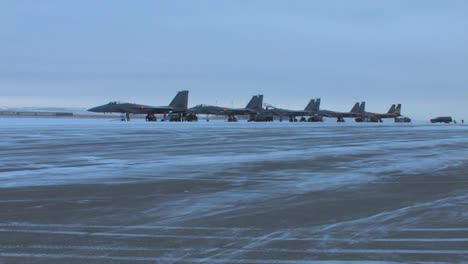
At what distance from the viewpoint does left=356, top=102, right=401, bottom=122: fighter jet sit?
404ft

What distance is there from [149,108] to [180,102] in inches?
267

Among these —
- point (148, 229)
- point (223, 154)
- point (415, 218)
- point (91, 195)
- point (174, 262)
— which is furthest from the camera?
point (223, 154)

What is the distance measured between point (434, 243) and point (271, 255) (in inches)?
76.0

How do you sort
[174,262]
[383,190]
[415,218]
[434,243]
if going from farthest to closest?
1. [383,190]
2. [415,218]
3. [434,243]
4. [174,262]

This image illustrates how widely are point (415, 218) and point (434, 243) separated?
1.46 metres

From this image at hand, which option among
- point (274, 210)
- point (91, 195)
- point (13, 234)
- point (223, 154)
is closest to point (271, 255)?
point (274, 210)

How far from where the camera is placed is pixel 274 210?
26.4 feet

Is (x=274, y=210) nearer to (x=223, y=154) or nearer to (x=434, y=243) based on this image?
(x=434, y=243)

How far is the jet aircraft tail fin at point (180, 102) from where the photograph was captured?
8288 centimetres

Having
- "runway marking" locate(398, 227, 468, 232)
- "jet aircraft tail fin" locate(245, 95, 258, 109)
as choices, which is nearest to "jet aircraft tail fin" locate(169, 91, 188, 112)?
"jet aircraft tail fin" locate(245, 95, 258, 109)

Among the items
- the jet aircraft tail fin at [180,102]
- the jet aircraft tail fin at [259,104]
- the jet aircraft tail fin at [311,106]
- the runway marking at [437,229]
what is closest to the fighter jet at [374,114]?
the jet aircraft tail fin at [311,106]

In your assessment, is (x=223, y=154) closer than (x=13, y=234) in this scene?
No

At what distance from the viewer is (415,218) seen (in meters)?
7.54

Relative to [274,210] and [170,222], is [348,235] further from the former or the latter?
[170,222]
